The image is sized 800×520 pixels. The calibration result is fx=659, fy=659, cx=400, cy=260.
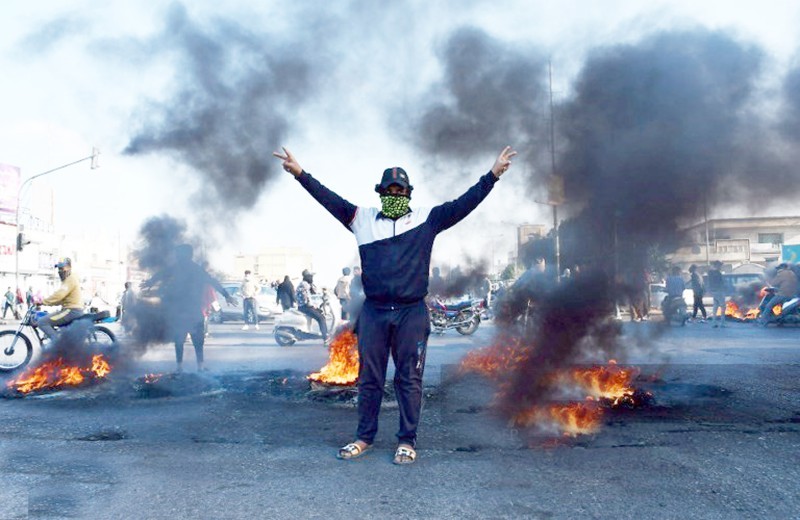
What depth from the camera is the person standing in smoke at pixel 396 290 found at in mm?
4117

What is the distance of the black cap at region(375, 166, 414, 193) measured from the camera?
13.9 feet

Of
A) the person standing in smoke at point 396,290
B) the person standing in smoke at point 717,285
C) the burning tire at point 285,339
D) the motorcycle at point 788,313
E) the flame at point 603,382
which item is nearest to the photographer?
the person standing in smoke at point 396,290

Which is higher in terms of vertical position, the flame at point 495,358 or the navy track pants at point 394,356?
the navy track pants at point 394,356

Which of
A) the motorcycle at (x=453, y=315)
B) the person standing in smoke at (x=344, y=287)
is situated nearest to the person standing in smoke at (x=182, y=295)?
the motorcycle at (x=453, y=315)

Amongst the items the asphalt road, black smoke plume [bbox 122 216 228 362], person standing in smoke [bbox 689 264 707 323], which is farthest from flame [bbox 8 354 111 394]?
person standing in smoke [bbox 689 264 707 323]

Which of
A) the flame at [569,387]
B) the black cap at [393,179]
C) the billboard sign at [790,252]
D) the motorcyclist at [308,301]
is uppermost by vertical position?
the billboard sign at [790,252]

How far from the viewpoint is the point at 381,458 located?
13.0 feet

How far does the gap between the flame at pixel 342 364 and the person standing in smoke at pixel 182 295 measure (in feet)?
6.87

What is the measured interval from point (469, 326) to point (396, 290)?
413 inches

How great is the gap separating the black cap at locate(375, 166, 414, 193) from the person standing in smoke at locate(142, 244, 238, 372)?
466 centimetres

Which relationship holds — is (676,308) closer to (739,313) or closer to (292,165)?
(739,313)

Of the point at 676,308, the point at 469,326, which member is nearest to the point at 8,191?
the point at 469,326

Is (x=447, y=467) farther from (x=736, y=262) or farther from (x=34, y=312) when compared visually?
(x=736, y=262)

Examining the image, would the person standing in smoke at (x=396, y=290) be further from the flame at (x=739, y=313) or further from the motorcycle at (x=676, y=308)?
the flame at (x=739, y=313)
